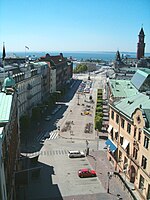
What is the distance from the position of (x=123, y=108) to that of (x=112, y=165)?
1474 cm

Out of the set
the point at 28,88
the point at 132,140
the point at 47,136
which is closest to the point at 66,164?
the point at 132,140

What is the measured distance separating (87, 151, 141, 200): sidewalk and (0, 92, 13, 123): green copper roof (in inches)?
1079

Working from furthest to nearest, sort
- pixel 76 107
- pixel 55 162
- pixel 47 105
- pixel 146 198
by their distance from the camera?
pixel 76 107
pixel 47 105
pixel 55 162
pixel 146 198

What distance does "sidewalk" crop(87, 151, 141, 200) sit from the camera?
48.0m

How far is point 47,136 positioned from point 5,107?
47.8 m

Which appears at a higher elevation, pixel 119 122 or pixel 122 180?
pixel 119 122

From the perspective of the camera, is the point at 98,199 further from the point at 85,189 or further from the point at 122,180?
the point at 122,180

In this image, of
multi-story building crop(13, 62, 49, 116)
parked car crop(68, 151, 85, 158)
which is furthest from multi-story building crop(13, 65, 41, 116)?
parked car crop(68, 151, 85, 158)

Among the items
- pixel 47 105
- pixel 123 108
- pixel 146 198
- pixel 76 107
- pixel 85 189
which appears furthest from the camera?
pixel 76 107

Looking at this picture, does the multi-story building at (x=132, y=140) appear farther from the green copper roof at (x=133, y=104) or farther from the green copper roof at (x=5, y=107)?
the green copper roof at (x=5, y=107)

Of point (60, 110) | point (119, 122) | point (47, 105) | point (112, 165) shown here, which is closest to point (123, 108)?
point (119, 122)

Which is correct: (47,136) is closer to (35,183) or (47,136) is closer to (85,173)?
(85,173)

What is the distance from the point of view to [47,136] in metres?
79.7

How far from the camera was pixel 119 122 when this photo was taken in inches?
2276
